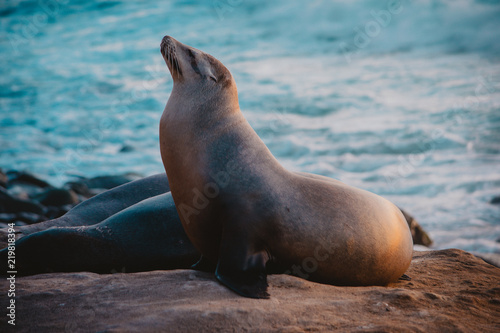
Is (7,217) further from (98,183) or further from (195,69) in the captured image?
(195,69)

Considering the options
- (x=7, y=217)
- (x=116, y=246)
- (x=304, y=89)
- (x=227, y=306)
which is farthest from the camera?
(x=304, y=89)

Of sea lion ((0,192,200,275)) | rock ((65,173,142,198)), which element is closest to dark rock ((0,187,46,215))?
rock ((65,173,142,198))

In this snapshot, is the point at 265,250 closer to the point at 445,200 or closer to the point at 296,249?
the point at 296,249

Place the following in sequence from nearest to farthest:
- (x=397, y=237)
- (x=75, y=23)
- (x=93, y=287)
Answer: (x=93, y=287) → (x=397, y=237) → (x=75, y=23)

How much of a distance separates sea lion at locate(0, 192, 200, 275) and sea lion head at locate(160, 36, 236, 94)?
3.69 feet

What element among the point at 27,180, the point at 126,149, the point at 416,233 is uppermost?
the point at 126,149

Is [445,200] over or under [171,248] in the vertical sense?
over

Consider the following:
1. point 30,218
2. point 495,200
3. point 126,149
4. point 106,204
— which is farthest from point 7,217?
point 495,200

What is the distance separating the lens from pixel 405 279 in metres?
3.81

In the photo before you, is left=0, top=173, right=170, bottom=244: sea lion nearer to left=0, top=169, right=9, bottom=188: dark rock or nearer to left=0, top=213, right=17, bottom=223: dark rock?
left=0, top=213, right=17, bottom=223: dark rock

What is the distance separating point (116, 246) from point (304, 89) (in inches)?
535

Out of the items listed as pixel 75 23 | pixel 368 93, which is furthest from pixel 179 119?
pixel 75 23

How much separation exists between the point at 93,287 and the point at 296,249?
51.0 inches

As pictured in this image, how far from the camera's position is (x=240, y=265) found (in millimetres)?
3084
